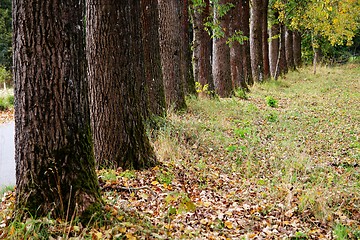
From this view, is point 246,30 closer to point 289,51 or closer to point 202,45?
point 202,45

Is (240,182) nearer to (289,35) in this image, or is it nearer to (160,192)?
(160,192)

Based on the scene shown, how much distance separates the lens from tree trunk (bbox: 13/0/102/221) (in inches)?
161

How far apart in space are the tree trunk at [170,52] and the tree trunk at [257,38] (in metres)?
12.3

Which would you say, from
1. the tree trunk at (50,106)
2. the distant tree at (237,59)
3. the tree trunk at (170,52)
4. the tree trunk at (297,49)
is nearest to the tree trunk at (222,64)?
the distant tree at (237,59)

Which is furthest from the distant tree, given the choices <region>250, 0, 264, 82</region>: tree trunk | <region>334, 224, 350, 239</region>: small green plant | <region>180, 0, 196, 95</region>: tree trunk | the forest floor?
<region>334, 224, 350, 239</region>: small green plant

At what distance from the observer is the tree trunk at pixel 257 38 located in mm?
22750

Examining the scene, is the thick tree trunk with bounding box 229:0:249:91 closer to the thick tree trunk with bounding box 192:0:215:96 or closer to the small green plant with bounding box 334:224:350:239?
the thick tree trunk with bounding box 192:0:215:96

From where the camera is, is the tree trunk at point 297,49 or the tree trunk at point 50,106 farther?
the tree trunk at point 297,49

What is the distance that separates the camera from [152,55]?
9.49 m

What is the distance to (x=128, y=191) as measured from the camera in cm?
570

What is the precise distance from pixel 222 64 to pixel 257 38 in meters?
6.99

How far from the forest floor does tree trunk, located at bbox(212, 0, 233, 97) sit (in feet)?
15.2

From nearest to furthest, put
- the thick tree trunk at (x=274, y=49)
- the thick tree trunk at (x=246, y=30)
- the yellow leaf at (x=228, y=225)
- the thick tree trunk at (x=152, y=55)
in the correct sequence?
the yellow leaf at (x=228, y=225) → the thick tree trunk at (x=152, y=55) → the thick tree trunk at (x=246, y=30) → the thick tree trunk at (x=274, y=49)

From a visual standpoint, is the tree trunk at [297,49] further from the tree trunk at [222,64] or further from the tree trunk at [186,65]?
the tree trunk at [186,65]
